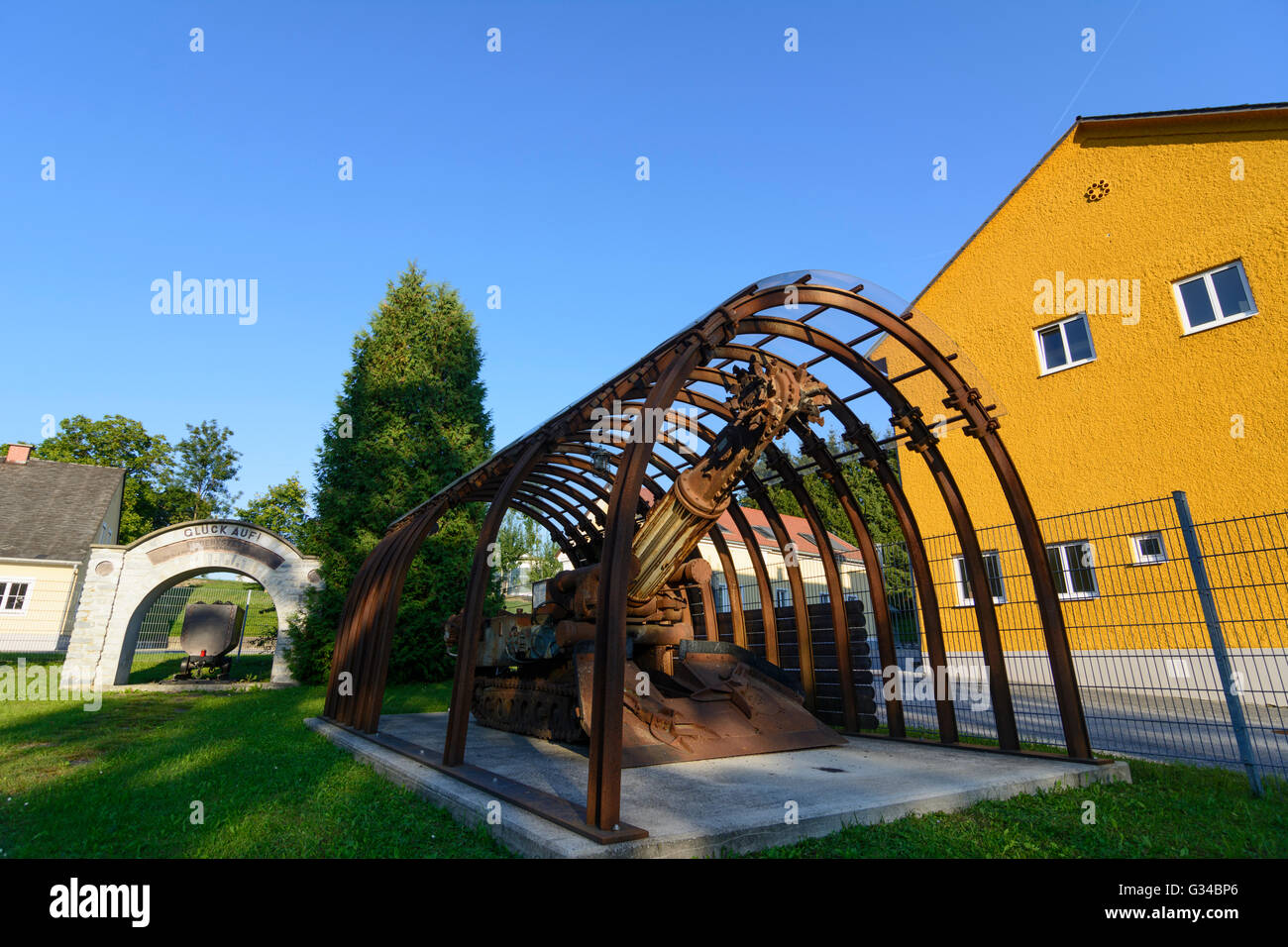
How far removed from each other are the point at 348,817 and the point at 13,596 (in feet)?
96.3

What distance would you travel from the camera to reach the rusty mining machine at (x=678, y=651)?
5.37m

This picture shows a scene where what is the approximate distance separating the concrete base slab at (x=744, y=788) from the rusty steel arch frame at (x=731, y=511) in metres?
0.20

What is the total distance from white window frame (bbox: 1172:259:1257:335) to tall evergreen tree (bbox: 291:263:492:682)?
15.5 m

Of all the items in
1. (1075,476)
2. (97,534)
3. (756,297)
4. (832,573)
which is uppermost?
(97,534)

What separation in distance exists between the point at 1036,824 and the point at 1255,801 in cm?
193

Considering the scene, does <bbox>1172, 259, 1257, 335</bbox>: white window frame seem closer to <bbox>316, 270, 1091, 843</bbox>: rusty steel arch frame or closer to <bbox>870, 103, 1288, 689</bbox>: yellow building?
<bbox>870, 103, 1288, 689</bbox>: yellow building

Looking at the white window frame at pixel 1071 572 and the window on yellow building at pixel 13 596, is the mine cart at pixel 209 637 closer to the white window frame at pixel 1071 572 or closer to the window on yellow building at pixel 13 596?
the window on yellow building at pixel 13 596

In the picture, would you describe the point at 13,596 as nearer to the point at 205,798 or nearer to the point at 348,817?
the point at 205,798

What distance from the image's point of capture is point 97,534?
27.7m

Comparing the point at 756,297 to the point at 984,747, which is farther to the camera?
the point at 984,747

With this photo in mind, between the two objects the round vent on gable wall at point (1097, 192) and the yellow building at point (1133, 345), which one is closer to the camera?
the yellow building at point (1133, 345)

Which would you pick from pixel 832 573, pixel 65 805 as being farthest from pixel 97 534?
pixel 832 573

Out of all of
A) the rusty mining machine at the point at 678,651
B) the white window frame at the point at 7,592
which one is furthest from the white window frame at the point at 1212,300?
the white window frame at the point at 7,592
